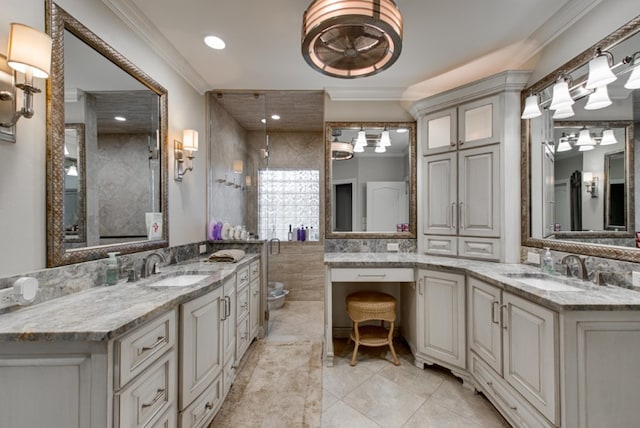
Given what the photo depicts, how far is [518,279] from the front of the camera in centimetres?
191

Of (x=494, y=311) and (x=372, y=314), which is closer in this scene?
(x=494, y=311)

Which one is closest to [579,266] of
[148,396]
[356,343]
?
[356,343]

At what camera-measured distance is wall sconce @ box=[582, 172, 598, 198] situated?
1.79 m

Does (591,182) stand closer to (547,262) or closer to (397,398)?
(547,262)

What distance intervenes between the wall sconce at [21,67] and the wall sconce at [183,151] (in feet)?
3.81

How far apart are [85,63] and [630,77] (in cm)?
305

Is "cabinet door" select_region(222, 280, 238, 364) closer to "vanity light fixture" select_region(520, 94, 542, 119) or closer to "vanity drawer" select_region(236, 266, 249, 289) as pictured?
"vanity drawer" select_region(236, 266, 249, 289)

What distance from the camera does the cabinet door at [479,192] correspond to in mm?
2348

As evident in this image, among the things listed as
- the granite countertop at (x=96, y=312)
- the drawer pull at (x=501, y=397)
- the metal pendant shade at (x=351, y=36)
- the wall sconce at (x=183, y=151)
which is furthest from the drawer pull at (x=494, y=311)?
the wall sconce at (x=183, y=151)

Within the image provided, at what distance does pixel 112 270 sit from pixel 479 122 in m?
2.99

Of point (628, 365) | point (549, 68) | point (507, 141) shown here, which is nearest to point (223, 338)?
point (628, 365)

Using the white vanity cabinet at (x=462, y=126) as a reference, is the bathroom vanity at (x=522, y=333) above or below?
below

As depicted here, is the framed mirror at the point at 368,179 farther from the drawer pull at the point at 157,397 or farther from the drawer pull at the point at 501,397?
the drawer pull at the point at 157,397

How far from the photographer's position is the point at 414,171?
9.52 feet
